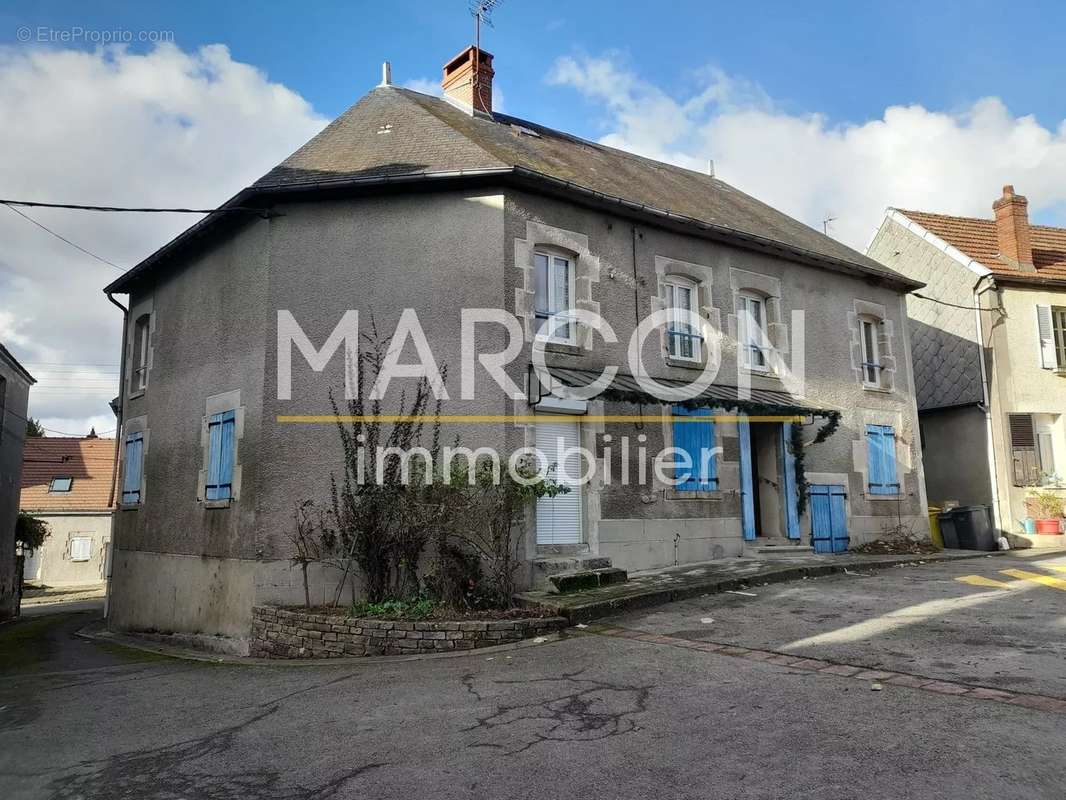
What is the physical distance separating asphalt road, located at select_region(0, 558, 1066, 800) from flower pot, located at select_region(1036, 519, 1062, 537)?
8.30 m

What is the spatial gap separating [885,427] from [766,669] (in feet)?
30.1

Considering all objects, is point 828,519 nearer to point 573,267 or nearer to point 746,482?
point 746,482

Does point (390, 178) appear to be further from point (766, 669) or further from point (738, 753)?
point (738, 753)

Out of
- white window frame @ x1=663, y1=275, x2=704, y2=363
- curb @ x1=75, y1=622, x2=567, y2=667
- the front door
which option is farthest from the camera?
white window frame @ x1=663, y1=275, x2=704, y2=363

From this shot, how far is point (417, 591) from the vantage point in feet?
27.5

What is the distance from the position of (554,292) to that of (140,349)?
772cm

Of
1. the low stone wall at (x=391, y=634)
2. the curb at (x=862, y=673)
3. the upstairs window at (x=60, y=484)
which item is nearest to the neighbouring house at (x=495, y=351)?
the low stone wall at (x=391, y=634)

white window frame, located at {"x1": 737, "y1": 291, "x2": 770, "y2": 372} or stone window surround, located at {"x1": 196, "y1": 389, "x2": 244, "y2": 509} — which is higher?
white window frame, located at {"x1": 737, "y1": 291, "x2": 770, "y2": 372}

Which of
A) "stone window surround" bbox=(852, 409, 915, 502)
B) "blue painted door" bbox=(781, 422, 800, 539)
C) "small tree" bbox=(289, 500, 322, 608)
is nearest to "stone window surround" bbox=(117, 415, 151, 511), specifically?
"small tree" bbox=(289, 500, 322, 608)

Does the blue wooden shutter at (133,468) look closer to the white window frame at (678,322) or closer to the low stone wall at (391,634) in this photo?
the low stone wall at (391,634)

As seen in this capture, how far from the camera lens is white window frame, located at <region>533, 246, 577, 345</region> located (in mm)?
9703

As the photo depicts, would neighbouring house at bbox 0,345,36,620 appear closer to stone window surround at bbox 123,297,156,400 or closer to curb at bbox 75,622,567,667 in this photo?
stone window surround at bbox 123,297,156,400

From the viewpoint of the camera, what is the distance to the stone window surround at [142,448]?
12.0m

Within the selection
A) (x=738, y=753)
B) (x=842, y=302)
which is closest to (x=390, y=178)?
(x=738, y=753)
